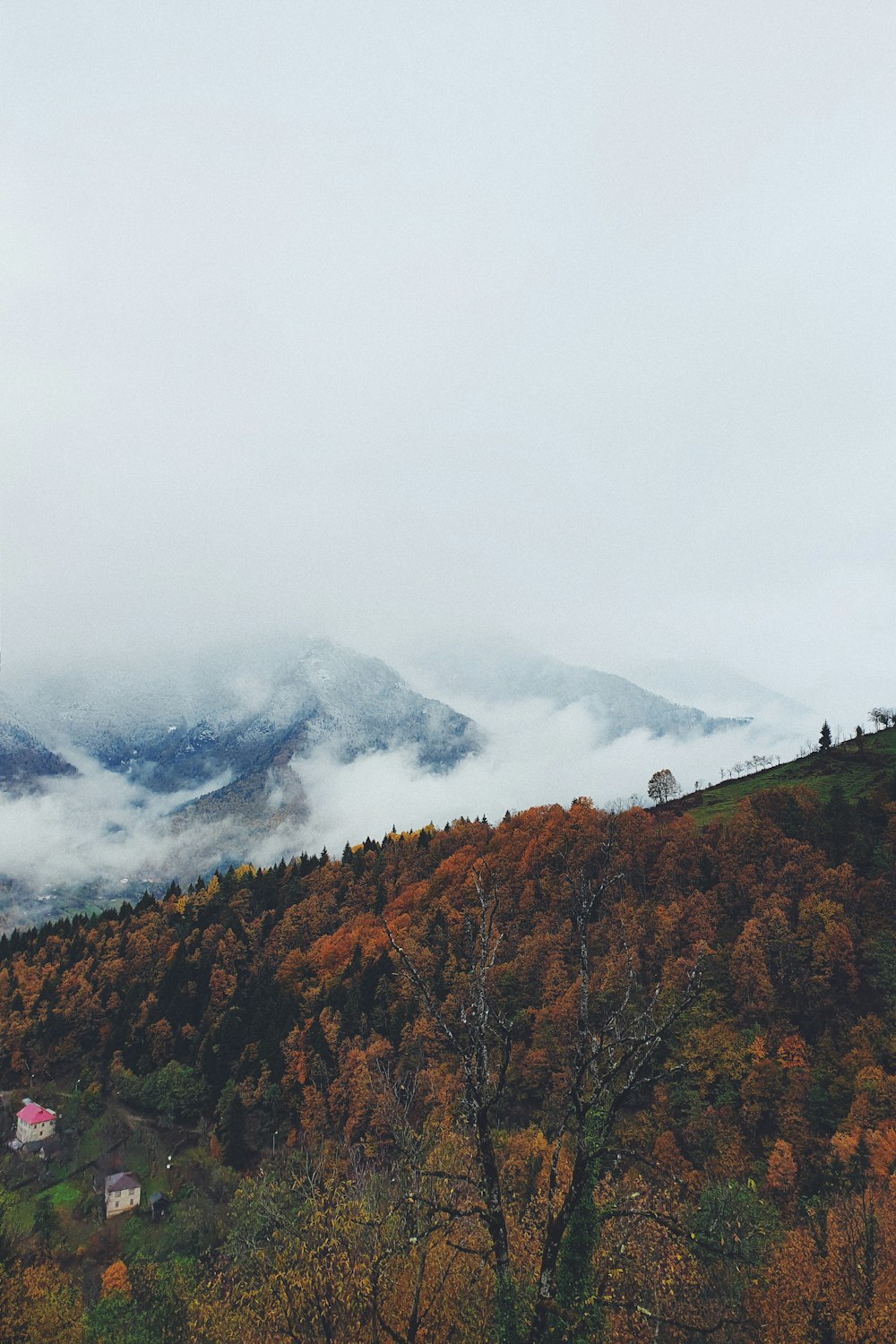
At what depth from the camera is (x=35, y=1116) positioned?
111m

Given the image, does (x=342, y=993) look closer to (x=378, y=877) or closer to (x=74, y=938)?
(x=378, y=877)

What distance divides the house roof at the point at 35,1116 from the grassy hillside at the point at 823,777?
14271 centimetres

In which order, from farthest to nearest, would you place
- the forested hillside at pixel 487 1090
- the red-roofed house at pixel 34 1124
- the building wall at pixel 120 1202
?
the red-roofed house at pixel 34 1124 → the building wall at pixel 120 1202 → the forested hillside at pixel 487 1090

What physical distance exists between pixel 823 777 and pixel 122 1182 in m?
165

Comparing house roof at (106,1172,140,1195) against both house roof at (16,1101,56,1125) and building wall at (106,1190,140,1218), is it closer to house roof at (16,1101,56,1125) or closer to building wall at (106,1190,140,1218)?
building wall at (106,1190,140,1218)

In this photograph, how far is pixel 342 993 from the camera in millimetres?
124062

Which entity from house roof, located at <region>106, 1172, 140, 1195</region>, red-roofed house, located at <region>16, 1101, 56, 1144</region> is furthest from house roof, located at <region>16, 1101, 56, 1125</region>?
house roof, located at <region>106, 1172, 140, 1195</region>

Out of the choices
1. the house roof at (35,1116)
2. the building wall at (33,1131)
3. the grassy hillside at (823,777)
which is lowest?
the building wall at (33,1131)

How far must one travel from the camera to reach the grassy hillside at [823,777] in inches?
5736

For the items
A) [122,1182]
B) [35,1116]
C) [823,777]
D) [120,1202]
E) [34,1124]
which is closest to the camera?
[120,1202]

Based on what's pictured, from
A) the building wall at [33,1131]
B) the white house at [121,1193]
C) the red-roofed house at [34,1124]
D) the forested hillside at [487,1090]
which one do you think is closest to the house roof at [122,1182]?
the white house at [121,1193]

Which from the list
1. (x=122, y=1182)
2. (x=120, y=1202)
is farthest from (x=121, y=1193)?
(x=122, y=1182)

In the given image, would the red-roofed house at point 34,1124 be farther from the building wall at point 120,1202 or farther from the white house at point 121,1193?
the building wall at point 120,1202

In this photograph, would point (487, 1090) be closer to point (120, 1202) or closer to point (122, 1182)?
point (120, 1202)
